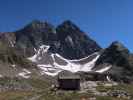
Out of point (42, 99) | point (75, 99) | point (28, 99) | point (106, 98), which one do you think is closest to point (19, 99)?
point (28, 99)

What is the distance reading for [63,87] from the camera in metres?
89.1

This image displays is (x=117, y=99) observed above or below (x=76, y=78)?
below

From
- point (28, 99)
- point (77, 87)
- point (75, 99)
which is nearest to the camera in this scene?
point (75, 99)

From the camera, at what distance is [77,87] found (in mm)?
87562

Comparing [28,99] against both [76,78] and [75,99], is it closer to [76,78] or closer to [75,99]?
[75,99]

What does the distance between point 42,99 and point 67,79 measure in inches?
1095

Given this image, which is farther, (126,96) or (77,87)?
(77,87)

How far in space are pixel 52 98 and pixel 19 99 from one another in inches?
329

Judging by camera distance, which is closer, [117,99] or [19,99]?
[117,99]

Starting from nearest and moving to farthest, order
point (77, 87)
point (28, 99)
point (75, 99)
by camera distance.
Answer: point (75, 99), point (28, 99), point (77, 87)

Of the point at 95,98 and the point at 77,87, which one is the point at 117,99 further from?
the point at 77,87

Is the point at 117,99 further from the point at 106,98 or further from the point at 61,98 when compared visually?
the point at 61,98

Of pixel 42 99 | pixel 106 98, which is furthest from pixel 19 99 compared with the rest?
pixel 106 98

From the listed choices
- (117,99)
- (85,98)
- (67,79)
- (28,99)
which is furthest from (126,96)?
(67,79)
